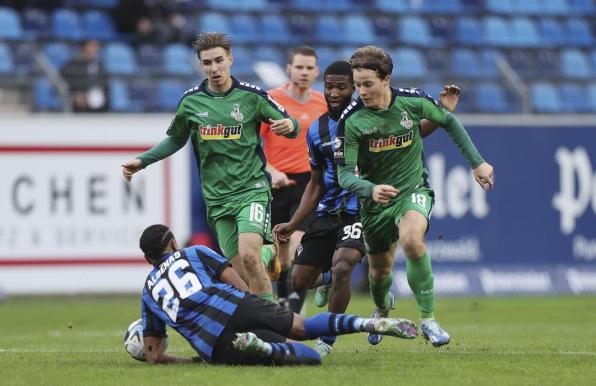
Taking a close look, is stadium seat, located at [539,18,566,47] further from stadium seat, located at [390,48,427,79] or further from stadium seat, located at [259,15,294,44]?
stadium seat, located at [259,15,294,44]

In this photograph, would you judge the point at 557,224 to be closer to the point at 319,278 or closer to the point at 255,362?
the point at 319,278

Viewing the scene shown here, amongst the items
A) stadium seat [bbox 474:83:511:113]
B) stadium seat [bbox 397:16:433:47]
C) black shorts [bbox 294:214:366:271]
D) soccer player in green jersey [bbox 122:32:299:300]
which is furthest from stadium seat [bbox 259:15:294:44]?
soccer player in green jersey [bbox 122:32:299:300]

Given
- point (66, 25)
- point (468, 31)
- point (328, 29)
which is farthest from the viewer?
point (468, 31)

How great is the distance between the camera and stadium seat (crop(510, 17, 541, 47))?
953 inches

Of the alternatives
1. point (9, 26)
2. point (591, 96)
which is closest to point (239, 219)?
point (9, 26)

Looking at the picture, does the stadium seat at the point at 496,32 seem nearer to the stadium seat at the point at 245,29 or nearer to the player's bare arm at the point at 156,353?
the stadium seat at the point at 245,29

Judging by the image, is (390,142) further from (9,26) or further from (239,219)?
(9,26)

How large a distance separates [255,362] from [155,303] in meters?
0.82

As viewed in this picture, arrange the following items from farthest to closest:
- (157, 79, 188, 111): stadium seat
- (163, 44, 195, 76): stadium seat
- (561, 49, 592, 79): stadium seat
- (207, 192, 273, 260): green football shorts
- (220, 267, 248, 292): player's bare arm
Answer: (561, 49, 592, 79): stadium seat < (163, 44, 195, 76): stadium seat < (157, 79, 188, 111): stadium seat < (207, 192, 273, 260): green football shorts < (220, 267, 248, 292): player's bare arm

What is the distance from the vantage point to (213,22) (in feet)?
72.3

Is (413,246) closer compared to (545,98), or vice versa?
(413,246)

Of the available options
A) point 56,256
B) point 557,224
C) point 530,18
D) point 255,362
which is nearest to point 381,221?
point 255,362

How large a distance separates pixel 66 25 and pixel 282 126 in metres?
12.3

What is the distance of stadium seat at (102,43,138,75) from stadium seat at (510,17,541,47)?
822cm
